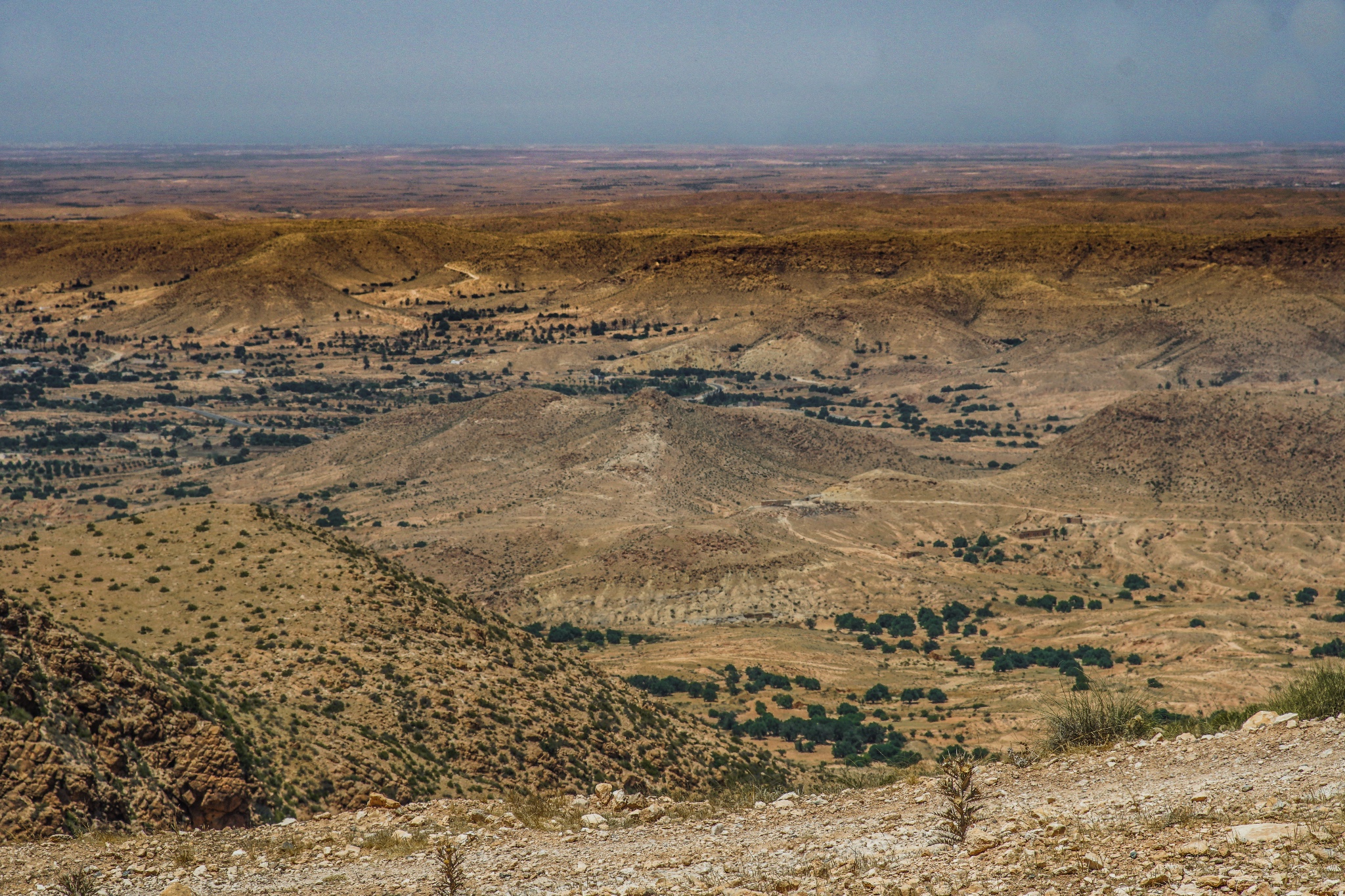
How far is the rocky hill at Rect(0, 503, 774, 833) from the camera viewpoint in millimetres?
15383

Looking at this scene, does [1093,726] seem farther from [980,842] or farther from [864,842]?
[980,842]

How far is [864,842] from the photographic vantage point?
10.8m

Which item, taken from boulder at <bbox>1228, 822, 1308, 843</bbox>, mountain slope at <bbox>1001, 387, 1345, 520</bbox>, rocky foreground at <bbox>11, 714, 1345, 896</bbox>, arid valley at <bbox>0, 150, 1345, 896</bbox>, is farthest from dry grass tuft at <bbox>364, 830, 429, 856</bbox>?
mountain slope at <bbox>1001, 387, 1345, 520</bbox>

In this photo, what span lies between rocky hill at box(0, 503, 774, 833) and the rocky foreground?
2303mm

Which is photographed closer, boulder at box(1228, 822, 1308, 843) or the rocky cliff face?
boulder at box(1228, 822, 1308, 843)

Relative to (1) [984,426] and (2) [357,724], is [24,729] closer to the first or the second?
(2) [357,724]

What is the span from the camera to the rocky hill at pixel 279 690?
50.5 ft

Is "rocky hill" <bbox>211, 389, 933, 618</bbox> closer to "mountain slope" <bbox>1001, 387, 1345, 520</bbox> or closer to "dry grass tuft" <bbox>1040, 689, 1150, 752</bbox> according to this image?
"mountain slope" <bbox>1001, 387, 1345, 520</bbox>

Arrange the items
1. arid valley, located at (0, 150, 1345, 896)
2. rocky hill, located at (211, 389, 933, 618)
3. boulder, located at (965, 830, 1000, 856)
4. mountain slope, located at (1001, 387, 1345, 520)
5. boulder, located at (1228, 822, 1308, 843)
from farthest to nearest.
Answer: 1. mountain slope, located at (1001, 387, 1345, 520)
2. rocky hill, located at (211, 389, 933, 618)
3. arid valley, located at (0, 150, 1345, 896)
4. boulder, located at (965, 830, 1000, 856)
5. boulder, located at (1228, 822, 1308, 843)

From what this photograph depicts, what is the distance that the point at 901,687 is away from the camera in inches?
1836

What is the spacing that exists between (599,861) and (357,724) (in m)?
10.2

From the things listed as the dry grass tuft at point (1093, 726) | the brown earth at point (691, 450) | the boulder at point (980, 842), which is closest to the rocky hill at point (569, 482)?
the brown earth at point (691, 450)

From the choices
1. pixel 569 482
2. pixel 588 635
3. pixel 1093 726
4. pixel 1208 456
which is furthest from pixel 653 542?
pixel 1093 726

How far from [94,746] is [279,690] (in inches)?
244
